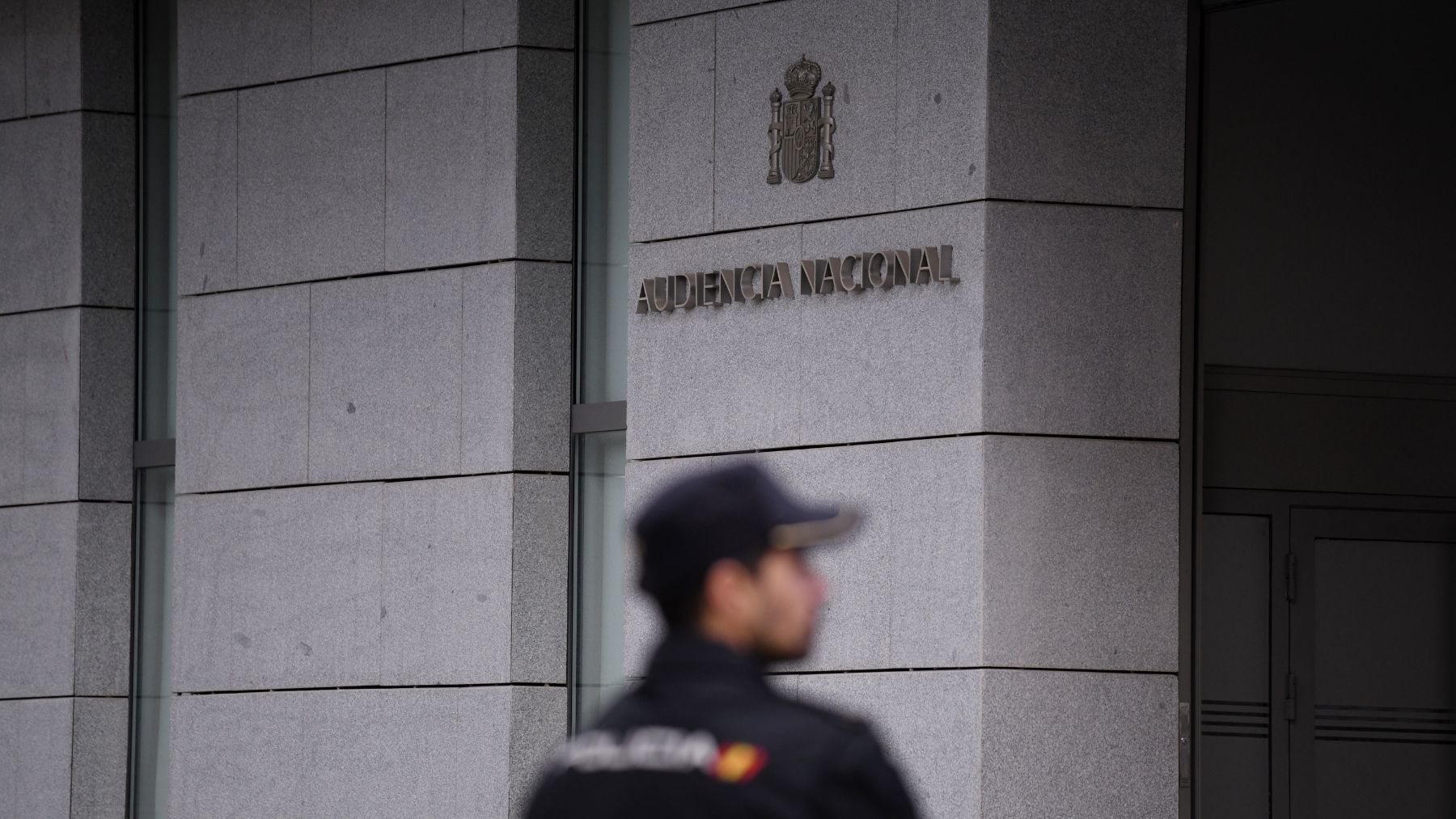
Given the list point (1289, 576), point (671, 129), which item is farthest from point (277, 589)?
point (1289, 576)

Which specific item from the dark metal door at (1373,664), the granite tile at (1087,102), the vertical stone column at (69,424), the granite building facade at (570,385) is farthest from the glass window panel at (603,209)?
the dark metal door at (1373,664)

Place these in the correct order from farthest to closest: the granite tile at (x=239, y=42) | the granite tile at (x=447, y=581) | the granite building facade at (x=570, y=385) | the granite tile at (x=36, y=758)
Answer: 1. the granite tile at (x=36, y=758)
2. the granite tile at (x=239, y=42)
3. the granite tile at (x=447, y=581)
4. the granite building facade at (x=570, y=385)

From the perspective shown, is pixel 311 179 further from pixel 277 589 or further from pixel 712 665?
pixel 712 665

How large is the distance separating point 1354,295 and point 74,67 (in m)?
7.30

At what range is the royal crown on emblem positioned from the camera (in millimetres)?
9586

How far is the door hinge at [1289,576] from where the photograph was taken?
12062 millimetres

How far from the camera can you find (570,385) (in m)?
10.7

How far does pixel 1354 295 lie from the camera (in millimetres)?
12352

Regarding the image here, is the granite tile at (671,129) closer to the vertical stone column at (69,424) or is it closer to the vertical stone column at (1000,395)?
the vertical stone column at (1000,395)

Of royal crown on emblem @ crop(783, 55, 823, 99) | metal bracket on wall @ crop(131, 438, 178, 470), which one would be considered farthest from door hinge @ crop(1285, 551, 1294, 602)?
metal bracket on wall @ crop(131, 438, 178, 470)

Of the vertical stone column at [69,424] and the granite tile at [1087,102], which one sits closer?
the granite tile at [1087,102]

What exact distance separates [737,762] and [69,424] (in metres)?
9.67

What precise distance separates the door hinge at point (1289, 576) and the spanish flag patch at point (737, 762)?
29.9 feet

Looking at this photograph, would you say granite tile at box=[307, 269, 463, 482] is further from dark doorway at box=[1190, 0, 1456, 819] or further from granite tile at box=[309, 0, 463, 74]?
dark doorway at box=[1190, 0, 1456, 819]
